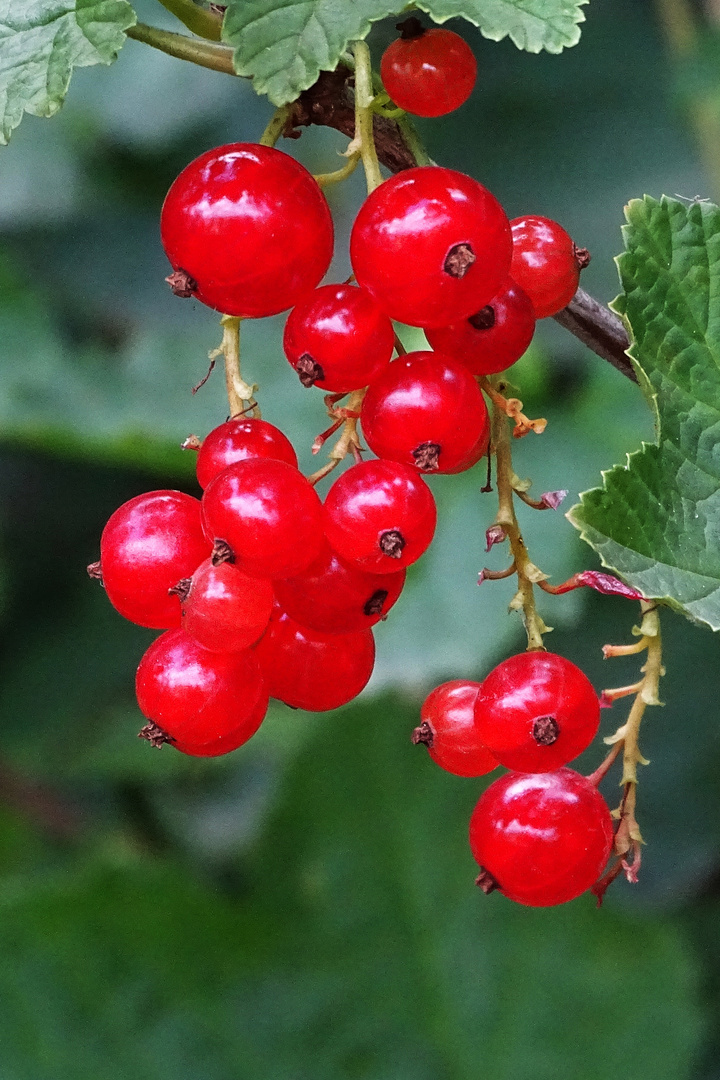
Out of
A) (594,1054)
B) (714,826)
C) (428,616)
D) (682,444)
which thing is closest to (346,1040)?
(594,1054)

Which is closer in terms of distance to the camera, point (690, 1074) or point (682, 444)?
point (682, 444)

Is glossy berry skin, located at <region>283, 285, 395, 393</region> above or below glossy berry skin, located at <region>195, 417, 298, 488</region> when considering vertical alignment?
above

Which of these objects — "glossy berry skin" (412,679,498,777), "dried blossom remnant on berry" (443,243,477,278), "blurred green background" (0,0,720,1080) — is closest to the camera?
"dried blossom remnant on berry" (443,243,477,278)

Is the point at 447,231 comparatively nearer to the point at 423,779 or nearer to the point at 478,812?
the point at 478,812

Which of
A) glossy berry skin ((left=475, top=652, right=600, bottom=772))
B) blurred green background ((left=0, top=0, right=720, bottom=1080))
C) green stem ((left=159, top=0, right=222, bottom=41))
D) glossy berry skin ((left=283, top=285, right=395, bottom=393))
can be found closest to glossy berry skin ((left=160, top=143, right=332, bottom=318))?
glossy berry skin ((left=283, top=285, right=395, bottom=393))

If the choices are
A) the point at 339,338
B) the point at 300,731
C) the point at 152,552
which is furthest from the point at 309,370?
the point at 300,731

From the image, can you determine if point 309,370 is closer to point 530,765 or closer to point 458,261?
point 458,261

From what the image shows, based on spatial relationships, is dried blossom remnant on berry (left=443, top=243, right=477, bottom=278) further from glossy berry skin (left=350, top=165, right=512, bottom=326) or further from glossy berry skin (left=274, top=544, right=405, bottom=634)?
glossy berry skin (left=274, top=544, right=405, bottom=634)
